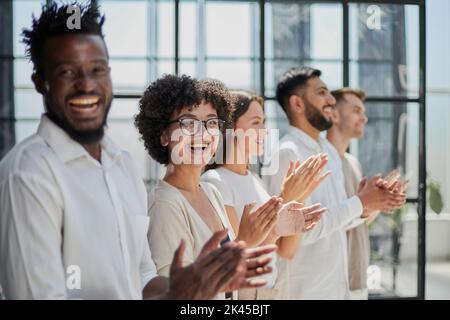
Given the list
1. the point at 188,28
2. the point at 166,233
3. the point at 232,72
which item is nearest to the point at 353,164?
the point at 232,72

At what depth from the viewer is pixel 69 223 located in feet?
5.64

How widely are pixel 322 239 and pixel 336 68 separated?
2.36ft

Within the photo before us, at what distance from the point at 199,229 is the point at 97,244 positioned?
13.1 inches

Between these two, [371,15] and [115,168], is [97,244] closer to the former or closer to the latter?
[115,168]

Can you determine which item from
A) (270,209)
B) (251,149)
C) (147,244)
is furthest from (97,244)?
(251,149)

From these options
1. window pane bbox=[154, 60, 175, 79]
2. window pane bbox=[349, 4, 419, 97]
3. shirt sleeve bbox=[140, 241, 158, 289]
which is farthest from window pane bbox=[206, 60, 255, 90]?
shirt sleeve bbox=[140, 241, 158, 289]

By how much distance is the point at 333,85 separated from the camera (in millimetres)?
2840

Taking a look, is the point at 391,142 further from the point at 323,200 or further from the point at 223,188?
the point at 223,188

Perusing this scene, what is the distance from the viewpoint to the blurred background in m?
2.23

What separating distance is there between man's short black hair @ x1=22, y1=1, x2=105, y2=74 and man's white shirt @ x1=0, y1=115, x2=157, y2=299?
19cm

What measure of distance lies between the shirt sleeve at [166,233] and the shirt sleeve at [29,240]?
342 millimetres

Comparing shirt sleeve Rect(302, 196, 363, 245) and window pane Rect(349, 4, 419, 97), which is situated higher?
window pane Rect(349, 4, 419, 97)

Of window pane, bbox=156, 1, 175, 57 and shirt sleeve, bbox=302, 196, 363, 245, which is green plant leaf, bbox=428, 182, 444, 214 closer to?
shirt sleeve, bbox=302, 196, 363, 245

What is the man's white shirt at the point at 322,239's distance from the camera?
2631mm
